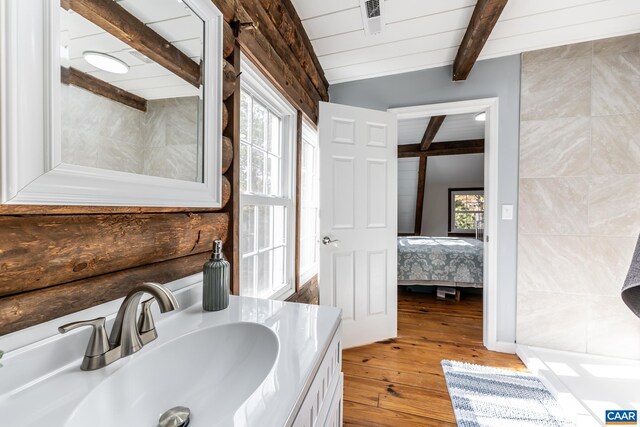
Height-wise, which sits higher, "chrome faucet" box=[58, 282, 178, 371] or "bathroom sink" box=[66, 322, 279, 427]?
"chrome faucet" box=[58, 282, 178, 371]

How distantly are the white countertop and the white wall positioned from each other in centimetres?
550

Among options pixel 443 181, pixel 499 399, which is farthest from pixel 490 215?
pixel 443 181

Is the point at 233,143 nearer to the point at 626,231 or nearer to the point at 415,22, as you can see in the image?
the point at 415,22

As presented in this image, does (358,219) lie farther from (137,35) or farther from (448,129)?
(448,129)

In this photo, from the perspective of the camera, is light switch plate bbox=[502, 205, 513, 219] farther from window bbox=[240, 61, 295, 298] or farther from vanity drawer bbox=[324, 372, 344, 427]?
vanity drawer bbox=[324, 372, 344, 427]

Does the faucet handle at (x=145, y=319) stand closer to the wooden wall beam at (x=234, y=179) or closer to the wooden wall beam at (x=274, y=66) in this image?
the wooden wall beam at (x=234, y=179)

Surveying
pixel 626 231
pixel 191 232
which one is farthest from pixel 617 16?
pixel 191 232

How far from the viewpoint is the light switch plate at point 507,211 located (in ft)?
6.82

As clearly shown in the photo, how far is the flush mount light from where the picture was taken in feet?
1.96

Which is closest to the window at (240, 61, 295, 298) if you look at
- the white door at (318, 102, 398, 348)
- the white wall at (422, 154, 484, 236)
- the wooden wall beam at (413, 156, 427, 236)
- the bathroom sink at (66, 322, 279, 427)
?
the white door at (318, 102, 398, 348)

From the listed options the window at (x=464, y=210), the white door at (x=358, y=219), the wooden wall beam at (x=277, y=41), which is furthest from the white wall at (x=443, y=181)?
the wooden wall beam at (x=277, y=41)

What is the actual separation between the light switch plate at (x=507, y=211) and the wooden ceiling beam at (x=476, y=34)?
3.42 ft

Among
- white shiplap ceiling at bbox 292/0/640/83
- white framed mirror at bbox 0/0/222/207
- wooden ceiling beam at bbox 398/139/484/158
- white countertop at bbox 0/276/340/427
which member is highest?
white shiplap ceiling at bbox 292/0/640/83

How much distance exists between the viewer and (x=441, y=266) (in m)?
3.28
